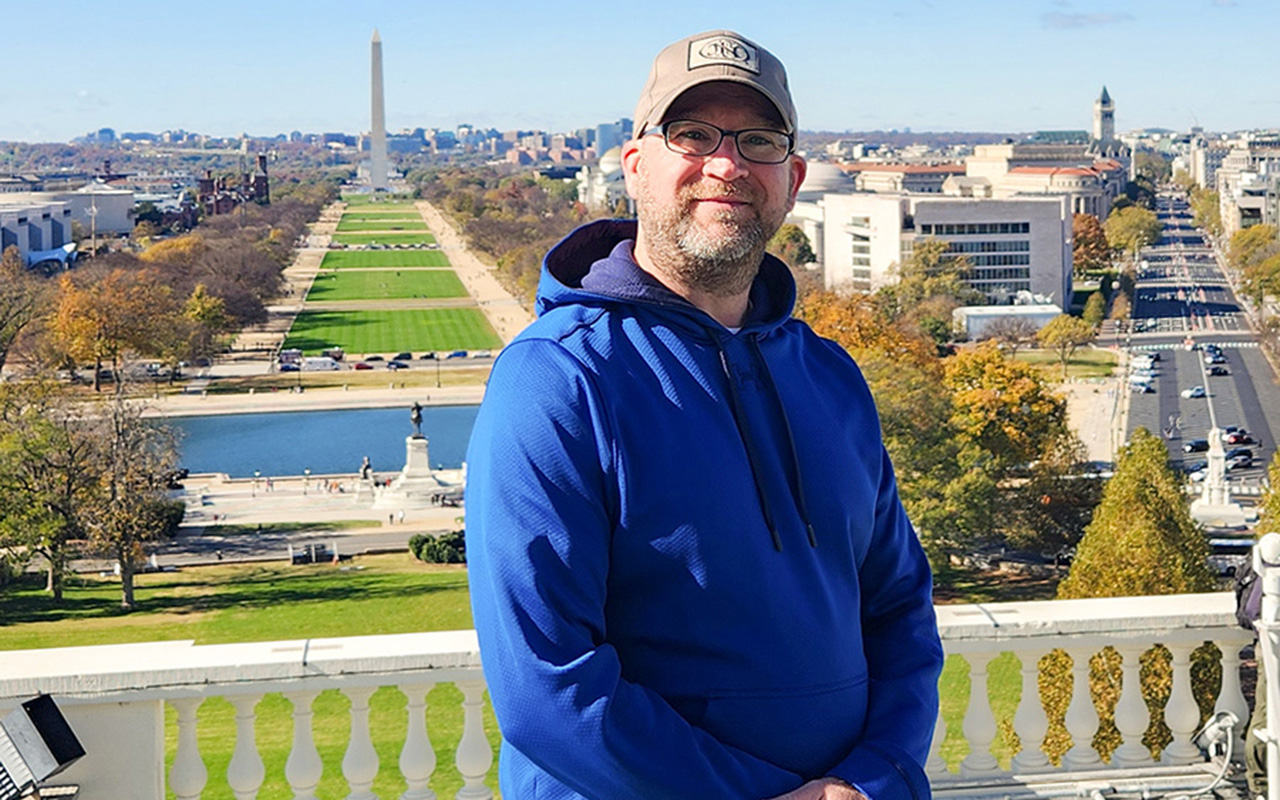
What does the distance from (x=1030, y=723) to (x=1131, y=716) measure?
1.13ft

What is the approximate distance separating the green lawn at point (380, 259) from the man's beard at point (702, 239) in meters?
99.8

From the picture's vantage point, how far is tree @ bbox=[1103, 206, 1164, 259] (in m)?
103

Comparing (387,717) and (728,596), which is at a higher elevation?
(728,596)

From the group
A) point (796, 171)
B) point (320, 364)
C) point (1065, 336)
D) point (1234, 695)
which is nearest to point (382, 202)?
point (320, 364)

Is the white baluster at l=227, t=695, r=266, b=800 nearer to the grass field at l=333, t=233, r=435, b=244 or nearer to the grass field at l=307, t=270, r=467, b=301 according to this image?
the grass field at l=307, t=270, r=467, b=301

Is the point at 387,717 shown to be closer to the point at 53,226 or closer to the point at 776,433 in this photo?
the point at 776,433

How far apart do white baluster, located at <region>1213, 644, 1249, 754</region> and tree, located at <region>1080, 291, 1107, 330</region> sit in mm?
61082

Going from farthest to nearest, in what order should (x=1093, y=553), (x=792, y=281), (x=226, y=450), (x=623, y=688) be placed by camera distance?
(x=226, y=450) → (x=1093, y=553) → (x=792, y=281) → (x=623, y=688)

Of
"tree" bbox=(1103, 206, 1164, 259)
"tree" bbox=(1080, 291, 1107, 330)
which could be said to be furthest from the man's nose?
"tree" bbox=(1103, 206, 1164, 259)

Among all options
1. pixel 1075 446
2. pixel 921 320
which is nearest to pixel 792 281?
pixel 1075 446

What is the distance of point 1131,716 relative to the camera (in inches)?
193

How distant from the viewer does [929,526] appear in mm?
26672

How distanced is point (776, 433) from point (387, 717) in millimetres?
15929

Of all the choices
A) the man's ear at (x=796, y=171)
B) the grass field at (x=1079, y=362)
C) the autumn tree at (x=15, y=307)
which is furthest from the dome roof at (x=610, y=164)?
the man's ear at (x=796, y=171)
